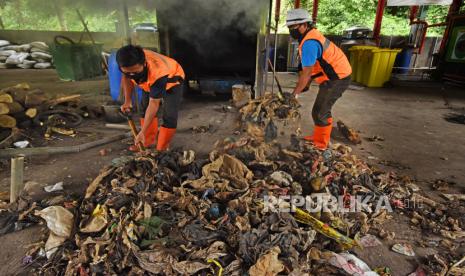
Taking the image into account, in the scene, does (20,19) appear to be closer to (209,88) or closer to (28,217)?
(209,88)

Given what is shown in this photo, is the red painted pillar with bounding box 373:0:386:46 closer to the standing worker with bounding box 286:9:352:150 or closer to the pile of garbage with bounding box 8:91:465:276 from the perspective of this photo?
the standing worker with bounding box 286:9:352:150

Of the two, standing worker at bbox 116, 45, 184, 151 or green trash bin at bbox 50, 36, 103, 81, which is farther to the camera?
green trash bin at bbox 50, 36, 103, 81

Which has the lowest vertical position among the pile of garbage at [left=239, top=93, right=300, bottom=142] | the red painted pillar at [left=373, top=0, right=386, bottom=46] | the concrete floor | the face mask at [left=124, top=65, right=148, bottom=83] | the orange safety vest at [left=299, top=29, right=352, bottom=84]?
the concrete floor

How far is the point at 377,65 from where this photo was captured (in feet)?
28.3

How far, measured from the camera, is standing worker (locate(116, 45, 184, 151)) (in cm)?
254

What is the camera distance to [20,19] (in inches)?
551

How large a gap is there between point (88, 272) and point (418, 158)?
4.08m

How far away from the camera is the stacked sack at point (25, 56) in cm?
1055

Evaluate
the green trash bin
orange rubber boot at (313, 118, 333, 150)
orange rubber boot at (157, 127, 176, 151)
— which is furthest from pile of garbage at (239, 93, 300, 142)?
the green trash bin

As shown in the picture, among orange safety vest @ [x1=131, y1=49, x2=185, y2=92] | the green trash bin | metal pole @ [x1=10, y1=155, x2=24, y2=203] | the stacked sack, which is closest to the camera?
metal pole @ [x1=10, y1=155, x2=24, y2=203]

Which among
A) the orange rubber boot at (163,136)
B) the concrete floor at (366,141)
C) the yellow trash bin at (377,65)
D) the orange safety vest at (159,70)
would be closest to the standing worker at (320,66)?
the concrete floor at (366,141)

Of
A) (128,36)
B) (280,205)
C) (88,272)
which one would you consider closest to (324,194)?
(280,205)

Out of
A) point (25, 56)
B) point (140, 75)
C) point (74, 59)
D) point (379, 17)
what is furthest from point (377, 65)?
point (25, 56)

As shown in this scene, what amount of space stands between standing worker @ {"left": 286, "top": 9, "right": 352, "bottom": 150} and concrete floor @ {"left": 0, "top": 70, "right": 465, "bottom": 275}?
0.69m
